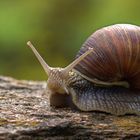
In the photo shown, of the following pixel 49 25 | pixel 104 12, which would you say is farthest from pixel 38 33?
pixel 104 12

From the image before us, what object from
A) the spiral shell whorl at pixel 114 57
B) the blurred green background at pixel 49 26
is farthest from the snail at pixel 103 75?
the blurred green background at pixel 49 26

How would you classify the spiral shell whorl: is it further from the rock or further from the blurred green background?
the blurred green background

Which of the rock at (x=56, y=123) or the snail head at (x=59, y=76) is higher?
the snail head at (x=59, y=76)

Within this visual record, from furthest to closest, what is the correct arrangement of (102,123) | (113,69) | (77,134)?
→ 1. (113,69)
2. (102,123)
3. (77,134)

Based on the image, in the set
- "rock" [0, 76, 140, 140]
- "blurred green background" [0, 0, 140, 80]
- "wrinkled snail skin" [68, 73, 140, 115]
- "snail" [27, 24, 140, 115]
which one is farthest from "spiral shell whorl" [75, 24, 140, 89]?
"blurred green background" [0, 0, 140, 80]

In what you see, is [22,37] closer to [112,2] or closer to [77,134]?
[112,2]

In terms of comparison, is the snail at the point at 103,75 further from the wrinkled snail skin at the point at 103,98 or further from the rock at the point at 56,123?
the rock at the point at 56,123

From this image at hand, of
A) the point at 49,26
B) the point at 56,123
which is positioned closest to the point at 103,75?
the point at 56,123
